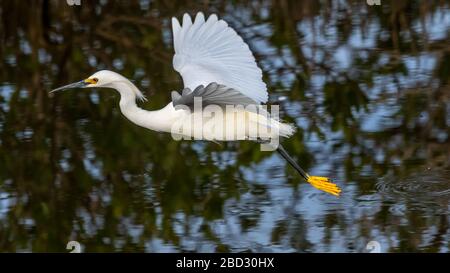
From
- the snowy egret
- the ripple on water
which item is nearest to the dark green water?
the ripple on water

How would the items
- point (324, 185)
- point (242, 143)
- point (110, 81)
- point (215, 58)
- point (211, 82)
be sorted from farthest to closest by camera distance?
point (242, 143) → point (324, 185) → point (110, 81) → point (215, 58) → point (211, 82)

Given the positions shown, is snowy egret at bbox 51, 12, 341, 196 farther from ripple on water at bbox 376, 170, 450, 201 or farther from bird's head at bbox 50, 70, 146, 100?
ripple on water at bbox 376, 170, 450, 201

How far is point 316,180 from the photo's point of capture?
3.95 metres

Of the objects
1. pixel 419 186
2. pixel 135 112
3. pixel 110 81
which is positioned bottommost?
pixel 419 186

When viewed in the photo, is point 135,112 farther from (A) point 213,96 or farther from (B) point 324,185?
(B) point 324,185

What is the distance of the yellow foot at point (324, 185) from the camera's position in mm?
3900

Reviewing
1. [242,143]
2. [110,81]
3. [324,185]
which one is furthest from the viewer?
[242,143]

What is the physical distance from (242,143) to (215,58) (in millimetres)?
925

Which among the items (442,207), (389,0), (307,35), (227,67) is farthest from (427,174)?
(389,0)

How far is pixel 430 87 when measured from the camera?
498cm

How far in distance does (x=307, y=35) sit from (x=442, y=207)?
7.22ft

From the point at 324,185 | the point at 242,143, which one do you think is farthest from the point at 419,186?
the point at 242,143

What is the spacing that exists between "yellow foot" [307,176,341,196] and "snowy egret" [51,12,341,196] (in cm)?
27
